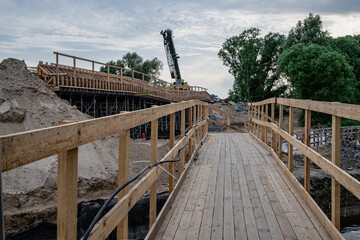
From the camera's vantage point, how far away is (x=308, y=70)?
32312 millimetres

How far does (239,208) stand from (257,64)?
41880 millimetres

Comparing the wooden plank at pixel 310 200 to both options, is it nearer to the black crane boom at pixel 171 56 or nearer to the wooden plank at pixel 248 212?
the wooden plank at pixel 248 212

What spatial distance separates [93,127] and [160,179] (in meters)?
11.7

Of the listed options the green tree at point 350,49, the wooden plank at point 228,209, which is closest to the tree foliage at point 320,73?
the green tree at point 350,49

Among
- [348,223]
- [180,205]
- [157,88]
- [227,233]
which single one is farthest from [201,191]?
[157,88]

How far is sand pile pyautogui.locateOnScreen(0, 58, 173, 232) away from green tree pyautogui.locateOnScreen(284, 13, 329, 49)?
1044 inches

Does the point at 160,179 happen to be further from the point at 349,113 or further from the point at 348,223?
the point at 349,113

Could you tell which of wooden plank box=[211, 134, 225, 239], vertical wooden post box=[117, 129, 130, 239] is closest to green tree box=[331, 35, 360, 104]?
wooden plank box=[211, 134, 225, 239]

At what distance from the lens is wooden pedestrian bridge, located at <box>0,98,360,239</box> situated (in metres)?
1.62

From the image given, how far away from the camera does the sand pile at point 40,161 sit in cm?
1061

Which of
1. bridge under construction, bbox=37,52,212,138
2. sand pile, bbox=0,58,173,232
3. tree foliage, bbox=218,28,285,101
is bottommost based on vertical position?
sand pile, bbox=0,58,173,232

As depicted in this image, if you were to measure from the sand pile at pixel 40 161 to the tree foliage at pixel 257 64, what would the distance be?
92.7 feet

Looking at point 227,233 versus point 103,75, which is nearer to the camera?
point 227,233

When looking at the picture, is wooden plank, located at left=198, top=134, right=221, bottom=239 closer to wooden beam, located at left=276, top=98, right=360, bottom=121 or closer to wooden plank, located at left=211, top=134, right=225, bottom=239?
wooden plank, located at left=211, top=134, right=225, bottom=239
